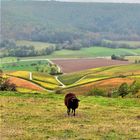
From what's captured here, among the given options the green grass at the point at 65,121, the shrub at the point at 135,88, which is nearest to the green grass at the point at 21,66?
the shrub at the point at 135,88

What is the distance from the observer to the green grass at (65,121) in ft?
59.8

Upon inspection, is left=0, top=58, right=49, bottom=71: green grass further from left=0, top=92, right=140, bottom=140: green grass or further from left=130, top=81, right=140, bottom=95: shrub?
left=0, top=92, right=140, bottom=140: green grass

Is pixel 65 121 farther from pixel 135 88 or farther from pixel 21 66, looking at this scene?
pixel 21 66

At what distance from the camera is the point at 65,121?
874 inches

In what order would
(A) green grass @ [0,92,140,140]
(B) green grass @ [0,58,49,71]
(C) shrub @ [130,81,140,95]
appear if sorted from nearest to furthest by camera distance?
(A) green grass @ [0,92,140,140]
(C) shrub @ [130,81,140,95]
(B) green grass @ [0,58,49,71]

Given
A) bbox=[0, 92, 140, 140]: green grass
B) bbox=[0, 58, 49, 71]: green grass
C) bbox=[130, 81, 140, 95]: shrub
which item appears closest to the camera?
bbox=[0, 92, 140, 140]: green grass

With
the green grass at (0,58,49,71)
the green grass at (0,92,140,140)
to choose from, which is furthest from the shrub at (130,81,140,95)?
the green grass at (0,58,49,71)

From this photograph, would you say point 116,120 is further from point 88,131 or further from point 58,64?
point 58,64

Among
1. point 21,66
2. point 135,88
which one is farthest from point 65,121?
point 21,66

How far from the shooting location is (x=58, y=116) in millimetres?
24078

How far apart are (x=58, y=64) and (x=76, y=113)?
13306cm

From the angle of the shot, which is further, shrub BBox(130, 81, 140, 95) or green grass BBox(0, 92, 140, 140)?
shrub BBox(130, 81, 140, 95)

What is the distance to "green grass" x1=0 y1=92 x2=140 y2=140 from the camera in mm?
18234

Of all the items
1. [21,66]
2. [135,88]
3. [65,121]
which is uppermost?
[65,121]
